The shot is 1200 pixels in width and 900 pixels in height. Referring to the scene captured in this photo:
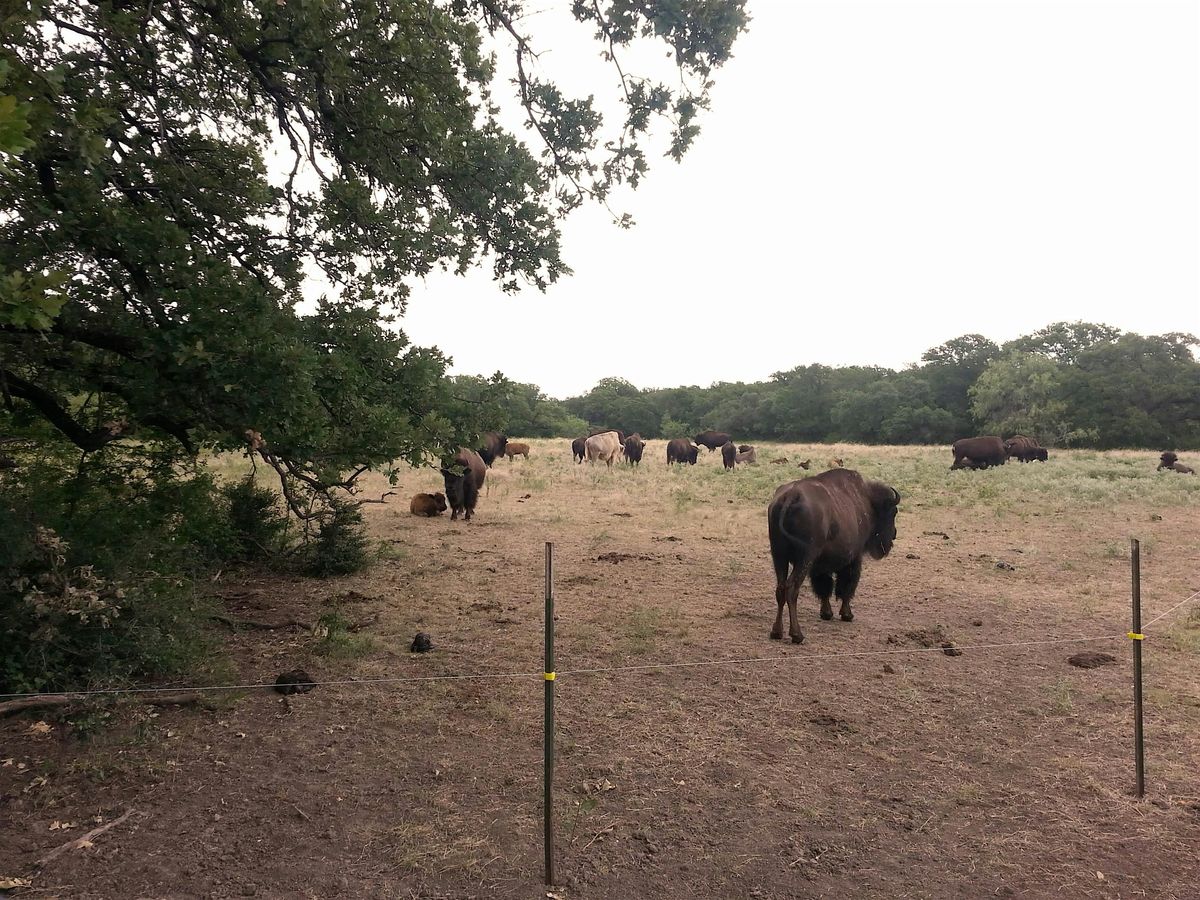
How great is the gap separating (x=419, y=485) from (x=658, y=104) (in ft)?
48.2

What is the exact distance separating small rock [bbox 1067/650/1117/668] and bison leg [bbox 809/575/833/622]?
227cm

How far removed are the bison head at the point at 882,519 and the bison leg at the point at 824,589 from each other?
877mm

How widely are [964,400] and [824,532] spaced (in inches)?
2604

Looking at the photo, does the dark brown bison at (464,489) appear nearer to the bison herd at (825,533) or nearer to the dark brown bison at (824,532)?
the bison herd at (825,533)

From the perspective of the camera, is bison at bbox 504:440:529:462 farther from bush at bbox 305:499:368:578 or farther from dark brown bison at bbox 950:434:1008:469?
bush at bbox 305:499:368:578

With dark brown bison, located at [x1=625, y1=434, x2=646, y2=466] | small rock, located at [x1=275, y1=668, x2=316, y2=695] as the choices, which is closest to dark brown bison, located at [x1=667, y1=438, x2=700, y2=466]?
dark brown bison, located at [x1=625, y1=434, x2=646, y2=466]

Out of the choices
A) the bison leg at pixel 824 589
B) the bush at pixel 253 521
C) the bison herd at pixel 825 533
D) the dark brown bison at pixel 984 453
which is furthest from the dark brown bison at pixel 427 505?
the dark brown bison at pixel 984 453

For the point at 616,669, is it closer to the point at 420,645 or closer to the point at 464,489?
the point at 420,645

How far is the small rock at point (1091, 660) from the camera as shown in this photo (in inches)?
244

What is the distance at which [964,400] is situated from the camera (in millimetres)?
64250

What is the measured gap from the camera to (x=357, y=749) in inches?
180

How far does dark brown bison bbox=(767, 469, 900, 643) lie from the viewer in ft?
22.5

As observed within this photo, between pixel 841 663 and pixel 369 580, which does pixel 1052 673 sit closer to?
pixel 841 663

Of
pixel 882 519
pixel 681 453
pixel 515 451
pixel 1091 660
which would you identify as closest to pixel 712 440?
pixel 681 453
